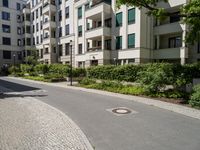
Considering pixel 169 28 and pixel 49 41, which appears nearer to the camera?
pixel 169 28

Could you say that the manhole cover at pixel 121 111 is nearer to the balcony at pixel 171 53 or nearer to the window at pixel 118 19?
the balcony at pixel 171 53

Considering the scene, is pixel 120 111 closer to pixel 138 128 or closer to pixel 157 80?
pixel 138 128

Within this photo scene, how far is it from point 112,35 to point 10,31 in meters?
39.2

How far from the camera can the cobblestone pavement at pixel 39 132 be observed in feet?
19.7

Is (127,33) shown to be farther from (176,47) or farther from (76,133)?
(76,133)

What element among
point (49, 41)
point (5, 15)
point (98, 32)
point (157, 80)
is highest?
point (5, 15)

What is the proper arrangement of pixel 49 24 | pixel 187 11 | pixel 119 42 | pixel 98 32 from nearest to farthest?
pixel 187 11 < pixel 119 42 < pixel 98 32 < pixel 49 24

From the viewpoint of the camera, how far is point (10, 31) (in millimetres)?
58500

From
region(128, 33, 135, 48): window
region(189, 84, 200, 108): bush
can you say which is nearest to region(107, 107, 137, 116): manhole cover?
region(189, 84, 200, 108): bush

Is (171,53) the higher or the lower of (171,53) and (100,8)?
the lower

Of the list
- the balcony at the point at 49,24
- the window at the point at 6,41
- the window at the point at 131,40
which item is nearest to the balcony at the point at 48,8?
the balcony at the point at 49,24

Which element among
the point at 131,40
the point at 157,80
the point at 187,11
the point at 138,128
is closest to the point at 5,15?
the point at 131,40

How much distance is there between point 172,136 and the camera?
6.94 meters

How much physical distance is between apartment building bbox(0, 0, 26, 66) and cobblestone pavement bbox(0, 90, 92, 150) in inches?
2053
